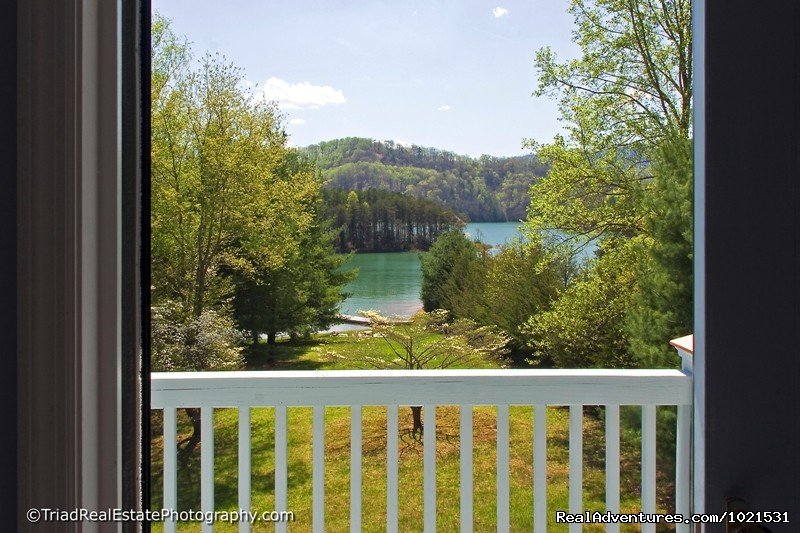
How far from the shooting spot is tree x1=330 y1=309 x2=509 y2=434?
3.60ft

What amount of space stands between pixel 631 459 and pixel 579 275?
1.62 ft

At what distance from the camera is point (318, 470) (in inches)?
52.0

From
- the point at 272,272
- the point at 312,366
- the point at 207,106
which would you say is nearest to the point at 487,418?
the point at 312,366

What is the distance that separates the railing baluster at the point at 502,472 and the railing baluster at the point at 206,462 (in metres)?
0.64

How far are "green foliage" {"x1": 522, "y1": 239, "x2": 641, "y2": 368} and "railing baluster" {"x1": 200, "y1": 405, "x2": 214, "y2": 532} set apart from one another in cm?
69

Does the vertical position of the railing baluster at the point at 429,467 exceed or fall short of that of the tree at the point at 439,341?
it falls short

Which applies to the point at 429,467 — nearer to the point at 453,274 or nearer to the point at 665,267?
the point at 453,274

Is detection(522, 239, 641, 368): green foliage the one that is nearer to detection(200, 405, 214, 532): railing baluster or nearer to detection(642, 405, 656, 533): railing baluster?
detection(642, 405, 656, 533): railing baluster

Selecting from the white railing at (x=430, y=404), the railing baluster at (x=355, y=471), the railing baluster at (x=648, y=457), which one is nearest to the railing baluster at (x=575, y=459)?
the white railing at (x=430, y=404)

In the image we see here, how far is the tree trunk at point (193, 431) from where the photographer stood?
44.9 inches

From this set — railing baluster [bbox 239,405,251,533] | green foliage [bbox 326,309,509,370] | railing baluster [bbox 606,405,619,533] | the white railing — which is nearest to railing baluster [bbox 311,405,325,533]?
the white railing

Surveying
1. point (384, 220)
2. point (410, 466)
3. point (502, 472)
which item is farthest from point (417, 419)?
point (384, 220)

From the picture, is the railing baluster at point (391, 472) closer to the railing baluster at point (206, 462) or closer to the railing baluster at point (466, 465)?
the railing baluster at point (466, 465)
